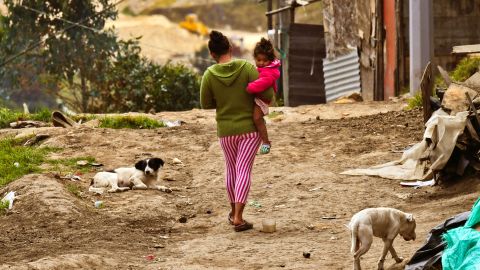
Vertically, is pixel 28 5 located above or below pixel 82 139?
above

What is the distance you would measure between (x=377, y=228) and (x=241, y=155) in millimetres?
2317

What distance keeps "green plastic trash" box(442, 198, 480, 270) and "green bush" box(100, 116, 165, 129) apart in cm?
1057

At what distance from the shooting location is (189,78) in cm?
2603

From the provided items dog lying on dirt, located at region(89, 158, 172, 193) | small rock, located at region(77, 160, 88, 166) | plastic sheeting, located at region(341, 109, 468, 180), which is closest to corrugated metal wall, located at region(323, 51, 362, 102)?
small rock, located at region(77, 160, 88, 166)

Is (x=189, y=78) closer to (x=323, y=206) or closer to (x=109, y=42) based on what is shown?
(x=109, y=42)

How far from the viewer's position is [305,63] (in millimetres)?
26609

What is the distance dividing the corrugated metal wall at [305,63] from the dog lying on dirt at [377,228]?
1884cm

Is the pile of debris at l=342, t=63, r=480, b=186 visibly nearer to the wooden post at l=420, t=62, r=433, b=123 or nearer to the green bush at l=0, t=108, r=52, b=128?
the wooden post at l=420, t=62, r=433, b=123

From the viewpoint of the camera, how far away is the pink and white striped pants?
9.65m

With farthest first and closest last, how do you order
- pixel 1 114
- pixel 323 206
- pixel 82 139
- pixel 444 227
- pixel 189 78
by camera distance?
pixel 189 78, pixel 1 114, pixel 82 139, pixel 323 206, pixel 444 227

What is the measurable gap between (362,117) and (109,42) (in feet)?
44.4

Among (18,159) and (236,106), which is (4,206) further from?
(18,159)

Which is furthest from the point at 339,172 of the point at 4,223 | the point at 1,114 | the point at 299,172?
the point at 1,114

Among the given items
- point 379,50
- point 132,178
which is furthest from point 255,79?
point 379,50
